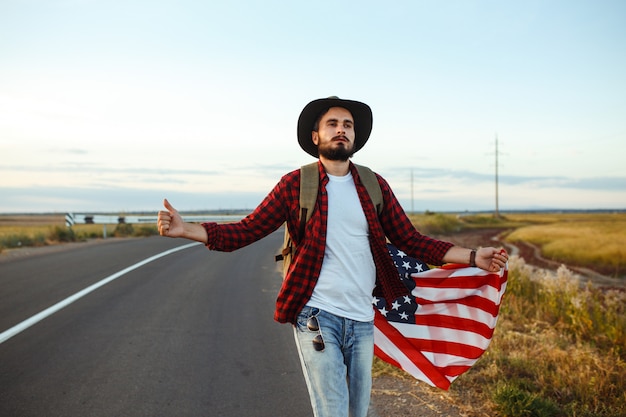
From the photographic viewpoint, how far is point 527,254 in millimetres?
33781

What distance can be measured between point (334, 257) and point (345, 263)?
0.08 metres

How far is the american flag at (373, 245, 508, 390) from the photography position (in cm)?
452

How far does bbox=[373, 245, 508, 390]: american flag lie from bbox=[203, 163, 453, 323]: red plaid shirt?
83cm

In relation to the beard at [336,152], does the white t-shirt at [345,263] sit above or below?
below

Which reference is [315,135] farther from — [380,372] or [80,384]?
[80,384]

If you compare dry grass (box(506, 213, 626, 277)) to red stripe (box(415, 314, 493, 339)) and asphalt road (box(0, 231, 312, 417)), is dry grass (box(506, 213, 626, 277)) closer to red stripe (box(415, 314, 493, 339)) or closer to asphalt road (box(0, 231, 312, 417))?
asphalt road (box(0, 231, 312, 417))

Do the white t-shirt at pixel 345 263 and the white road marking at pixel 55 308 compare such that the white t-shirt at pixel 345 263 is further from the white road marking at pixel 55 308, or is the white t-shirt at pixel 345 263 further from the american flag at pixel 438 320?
the white road marking at pixel 55 308

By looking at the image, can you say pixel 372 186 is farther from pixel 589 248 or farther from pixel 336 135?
pixel 589 248

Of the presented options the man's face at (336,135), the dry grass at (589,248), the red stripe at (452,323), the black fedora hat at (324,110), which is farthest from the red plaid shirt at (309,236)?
the dry grass at (589,248)

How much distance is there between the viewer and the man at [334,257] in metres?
3.19

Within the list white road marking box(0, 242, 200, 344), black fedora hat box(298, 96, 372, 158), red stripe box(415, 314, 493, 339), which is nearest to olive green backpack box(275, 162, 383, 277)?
black fedora hat box(298, 96, 372, 158)

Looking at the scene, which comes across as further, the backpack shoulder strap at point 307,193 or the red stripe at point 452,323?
the red stripe at point 452,323

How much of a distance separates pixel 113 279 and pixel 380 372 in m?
7.82

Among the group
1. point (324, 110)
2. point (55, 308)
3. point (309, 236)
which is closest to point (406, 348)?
point (309, 236)
